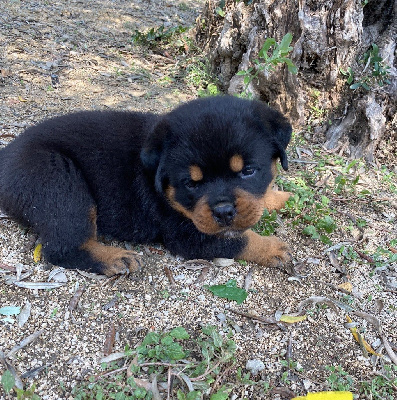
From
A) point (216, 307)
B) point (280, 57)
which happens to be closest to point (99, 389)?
point (216, 307)

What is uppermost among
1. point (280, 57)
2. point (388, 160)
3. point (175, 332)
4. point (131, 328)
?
point (280, 57)

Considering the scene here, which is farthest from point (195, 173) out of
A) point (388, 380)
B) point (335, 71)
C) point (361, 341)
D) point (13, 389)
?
point (335, 71)

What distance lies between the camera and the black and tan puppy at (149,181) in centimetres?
297

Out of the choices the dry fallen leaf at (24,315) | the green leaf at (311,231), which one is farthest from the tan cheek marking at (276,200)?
the dry fallen leaf at (24,315)

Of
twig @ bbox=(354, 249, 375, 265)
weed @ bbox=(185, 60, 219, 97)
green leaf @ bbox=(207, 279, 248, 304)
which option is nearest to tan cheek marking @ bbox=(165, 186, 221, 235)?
green leaf @ bbox=(207, 279, 248, 304)

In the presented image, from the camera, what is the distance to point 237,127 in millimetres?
2953

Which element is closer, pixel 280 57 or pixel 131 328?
pixel 131 328

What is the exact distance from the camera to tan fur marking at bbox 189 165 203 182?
296cm

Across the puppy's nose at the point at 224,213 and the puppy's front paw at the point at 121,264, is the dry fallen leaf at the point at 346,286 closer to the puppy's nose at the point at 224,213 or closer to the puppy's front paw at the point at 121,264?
the puppy's nose at the point at 224,213

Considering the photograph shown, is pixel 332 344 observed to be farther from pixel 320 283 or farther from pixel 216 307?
pixel 216 307

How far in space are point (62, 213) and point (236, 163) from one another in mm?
1407

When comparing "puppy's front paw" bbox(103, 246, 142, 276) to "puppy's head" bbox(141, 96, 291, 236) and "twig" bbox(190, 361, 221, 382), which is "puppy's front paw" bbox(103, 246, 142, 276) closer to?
"puppy's head" bbox(141, 96, 291, 236)

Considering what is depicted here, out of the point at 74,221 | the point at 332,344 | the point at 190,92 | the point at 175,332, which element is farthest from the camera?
the point at 190,92

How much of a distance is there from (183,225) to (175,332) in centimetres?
104
